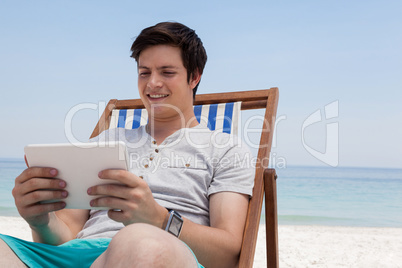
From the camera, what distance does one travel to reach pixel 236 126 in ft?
8.31

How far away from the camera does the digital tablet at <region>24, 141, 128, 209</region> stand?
3.99 feet

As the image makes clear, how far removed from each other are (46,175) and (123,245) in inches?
20.0

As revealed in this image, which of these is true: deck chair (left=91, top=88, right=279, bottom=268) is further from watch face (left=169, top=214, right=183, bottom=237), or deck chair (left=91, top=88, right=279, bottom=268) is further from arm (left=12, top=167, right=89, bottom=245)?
arm (left=12, top=167, right=89, bottom=245)

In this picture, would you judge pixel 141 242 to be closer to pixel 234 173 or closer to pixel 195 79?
pixel 234 173

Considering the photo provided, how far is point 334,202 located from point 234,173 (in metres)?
13.1

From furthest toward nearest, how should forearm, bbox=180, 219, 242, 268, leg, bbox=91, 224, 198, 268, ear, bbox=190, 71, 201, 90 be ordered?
1. ear, bbox=190, 71, 201, 90
2. forearm, bbox=180, 219, 242, 268
3. leg, bbox=91, 224, 198, 268

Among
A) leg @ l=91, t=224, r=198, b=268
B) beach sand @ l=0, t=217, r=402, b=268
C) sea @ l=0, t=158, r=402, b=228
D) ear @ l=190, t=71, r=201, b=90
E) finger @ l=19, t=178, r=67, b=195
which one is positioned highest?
ear @ l=190, t=71, r=201, b=90

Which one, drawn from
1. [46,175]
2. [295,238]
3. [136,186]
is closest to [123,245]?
[136,186]

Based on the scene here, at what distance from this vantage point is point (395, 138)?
77.0ft

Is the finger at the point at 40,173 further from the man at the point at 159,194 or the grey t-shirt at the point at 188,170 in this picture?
the grey t-shirt at the point at 188,170

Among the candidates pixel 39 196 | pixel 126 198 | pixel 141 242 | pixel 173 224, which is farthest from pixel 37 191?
pixel 141 242

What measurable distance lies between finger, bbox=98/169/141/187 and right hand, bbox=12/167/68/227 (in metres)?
0.20

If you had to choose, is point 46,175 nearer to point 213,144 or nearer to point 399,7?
point 213,144

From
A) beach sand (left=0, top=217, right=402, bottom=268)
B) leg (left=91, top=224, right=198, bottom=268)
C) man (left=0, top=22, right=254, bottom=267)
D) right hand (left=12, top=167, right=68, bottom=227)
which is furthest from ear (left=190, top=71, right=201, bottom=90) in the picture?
beach sand (left=0, top=217, right=402, bottom=268)
